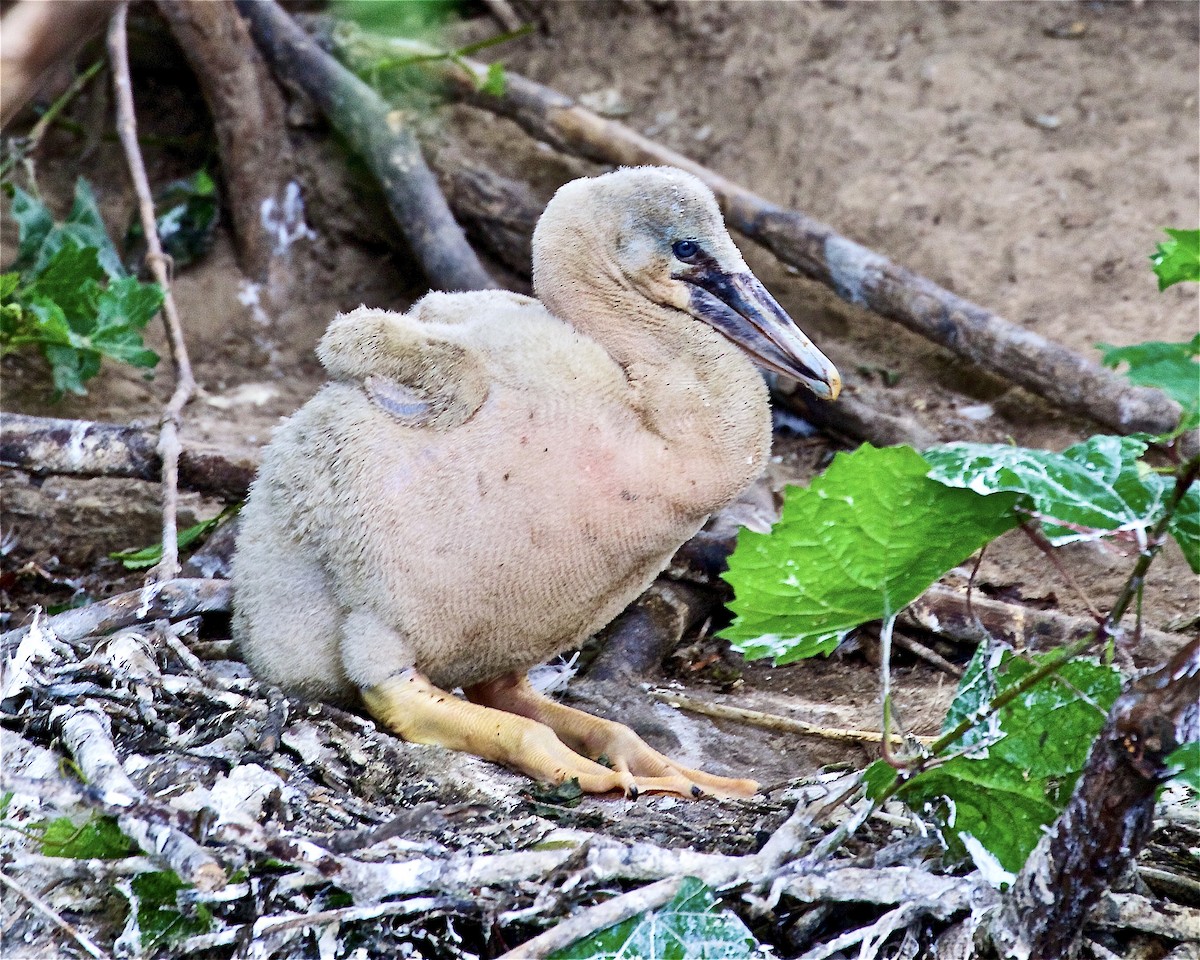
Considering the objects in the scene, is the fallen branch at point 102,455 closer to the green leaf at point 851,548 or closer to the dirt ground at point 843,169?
the dirt ground at point 843,169

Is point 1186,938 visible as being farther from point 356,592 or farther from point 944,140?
point 944,140

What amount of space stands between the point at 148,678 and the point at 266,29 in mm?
3823

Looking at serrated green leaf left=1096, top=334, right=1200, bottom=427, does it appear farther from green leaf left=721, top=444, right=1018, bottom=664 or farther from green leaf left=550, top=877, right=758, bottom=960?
green leaf left=550, top=877, right=758, bottom=960

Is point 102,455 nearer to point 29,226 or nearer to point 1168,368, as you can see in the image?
point 29,226

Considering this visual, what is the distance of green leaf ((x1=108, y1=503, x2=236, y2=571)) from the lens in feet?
12.5

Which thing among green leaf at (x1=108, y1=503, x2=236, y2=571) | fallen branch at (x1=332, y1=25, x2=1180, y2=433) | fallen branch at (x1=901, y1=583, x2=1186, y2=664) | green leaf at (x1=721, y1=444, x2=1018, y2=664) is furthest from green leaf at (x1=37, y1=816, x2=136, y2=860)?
fallen branch at (x1=332, y1=25, x2=1180, y2=433)

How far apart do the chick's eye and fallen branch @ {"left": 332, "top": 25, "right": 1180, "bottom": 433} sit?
6.48 feet

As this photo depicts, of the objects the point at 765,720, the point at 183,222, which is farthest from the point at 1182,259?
the point at 183,222

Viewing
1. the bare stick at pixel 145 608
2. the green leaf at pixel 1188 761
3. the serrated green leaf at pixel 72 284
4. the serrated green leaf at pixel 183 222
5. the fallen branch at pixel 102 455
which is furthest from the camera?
the serrated green leaf at pixel 183 222

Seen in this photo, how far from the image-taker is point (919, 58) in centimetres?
588

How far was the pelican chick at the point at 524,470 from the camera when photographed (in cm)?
272

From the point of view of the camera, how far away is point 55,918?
2.03 metres

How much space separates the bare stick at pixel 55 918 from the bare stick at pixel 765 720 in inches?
64.2

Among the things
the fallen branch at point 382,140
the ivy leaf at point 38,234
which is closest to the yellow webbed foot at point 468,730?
the fallen branch at point 382,140
